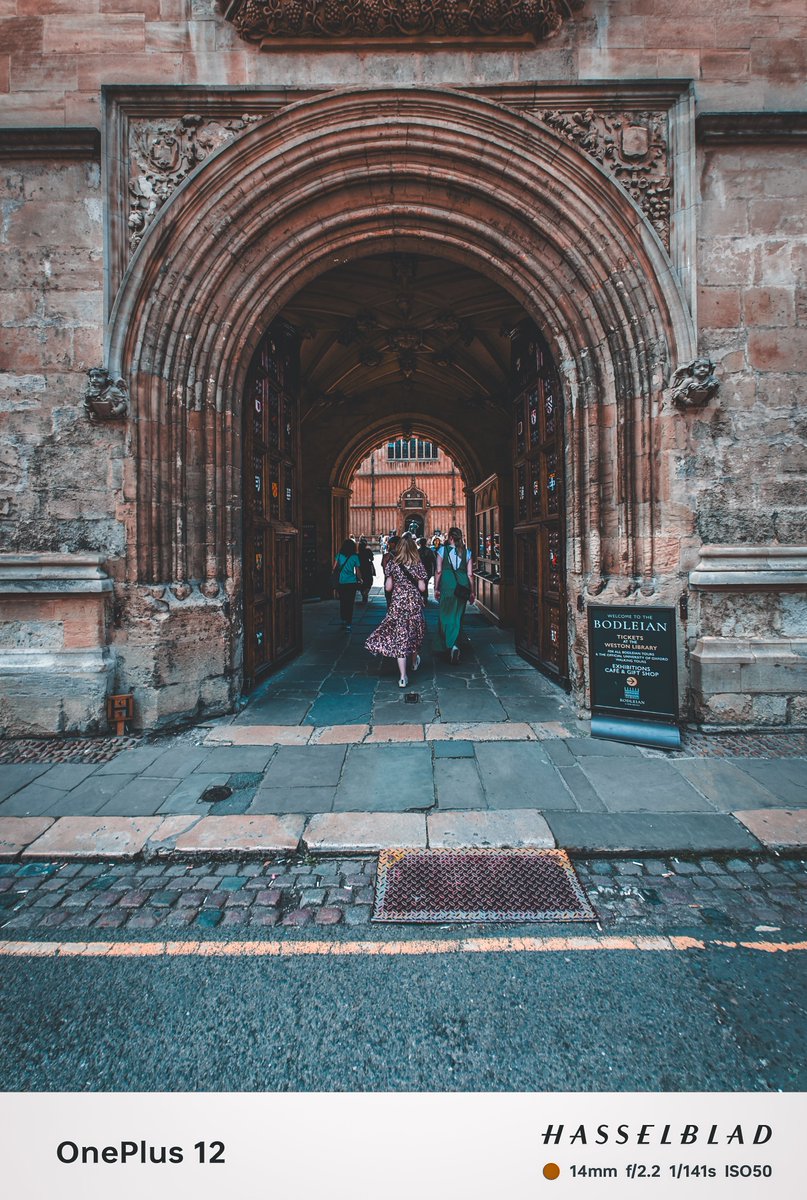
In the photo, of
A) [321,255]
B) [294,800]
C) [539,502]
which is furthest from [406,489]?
[294,800]

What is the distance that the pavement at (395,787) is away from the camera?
313cm

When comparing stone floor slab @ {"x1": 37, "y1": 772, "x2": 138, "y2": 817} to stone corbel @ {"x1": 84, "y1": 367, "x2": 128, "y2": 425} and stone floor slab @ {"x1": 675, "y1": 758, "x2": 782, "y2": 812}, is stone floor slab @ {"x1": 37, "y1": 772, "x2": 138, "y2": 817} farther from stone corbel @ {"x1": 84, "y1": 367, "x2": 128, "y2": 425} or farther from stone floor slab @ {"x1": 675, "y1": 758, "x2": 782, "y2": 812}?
stone floor slab @ {"x1": 675, "y1": 758, "x2": 782, "y2": 812}

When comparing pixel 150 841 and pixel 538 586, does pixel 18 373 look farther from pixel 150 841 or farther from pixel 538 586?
pixel 538 586

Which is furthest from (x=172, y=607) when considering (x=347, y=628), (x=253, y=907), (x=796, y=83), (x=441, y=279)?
(x=796, y=83)

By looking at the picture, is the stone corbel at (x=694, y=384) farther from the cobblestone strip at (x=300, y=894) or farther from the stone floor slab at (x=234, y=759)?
the stone floor slab at (x=234, y=759)

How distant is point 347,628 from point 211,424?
228 inches

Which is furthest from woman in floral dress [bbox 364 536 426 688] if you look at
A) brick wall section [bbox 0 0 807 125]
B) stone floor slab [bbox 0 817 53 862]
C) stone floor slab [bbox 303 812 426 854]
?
brick wall section [bbox 0 0 807 125]

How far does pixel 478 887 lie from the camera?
2.73 meters

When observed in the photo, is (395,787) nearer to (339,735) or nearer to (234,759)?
(339,735)

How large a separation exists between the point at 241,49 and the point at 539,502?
547 cm

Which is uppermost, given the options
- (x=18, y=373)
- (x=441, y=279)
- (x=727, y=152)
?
(x=441, y=279)

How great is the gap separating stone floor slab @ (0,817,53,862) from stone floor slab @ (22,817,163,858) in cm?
5

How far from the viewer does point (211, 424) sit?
17.7 ft

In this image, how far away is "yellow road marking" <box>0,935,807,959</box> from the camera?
2.30 meters
